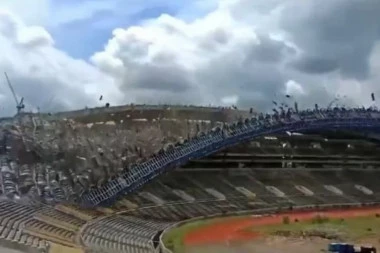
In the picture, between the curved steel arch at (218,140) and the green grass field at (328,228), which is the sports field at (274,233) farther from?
the curved steel arch at (218,140)

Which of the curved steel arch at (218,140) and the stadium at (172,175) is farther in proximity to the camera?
the curved steel arch at (218,140)

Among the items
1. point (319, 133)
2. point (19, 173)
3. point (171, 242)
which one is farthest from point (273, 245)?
point (319, 133)

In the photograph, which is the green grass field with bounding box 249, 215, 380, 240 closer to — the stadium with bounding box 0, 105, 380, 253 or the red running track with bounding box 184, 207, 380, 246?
the red running track with bounding box 184, 207, 380, 246

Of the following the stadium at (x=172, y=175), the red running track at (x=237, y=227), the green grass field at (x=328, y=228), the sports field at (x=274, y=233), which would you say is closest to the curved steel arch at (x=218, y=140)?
the stadium at (x=172, y=175)

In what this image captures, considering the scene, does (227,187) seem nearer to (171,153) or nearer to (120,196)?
(171,153)

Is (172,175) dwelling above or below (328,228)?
above

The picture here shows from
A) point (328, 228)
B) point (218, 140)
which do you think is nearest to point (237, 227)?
point (328, 228)

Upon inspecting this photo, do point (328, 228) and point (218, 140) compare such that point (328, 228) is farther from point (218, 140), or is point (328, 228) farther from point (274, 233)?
point (218, 140)
